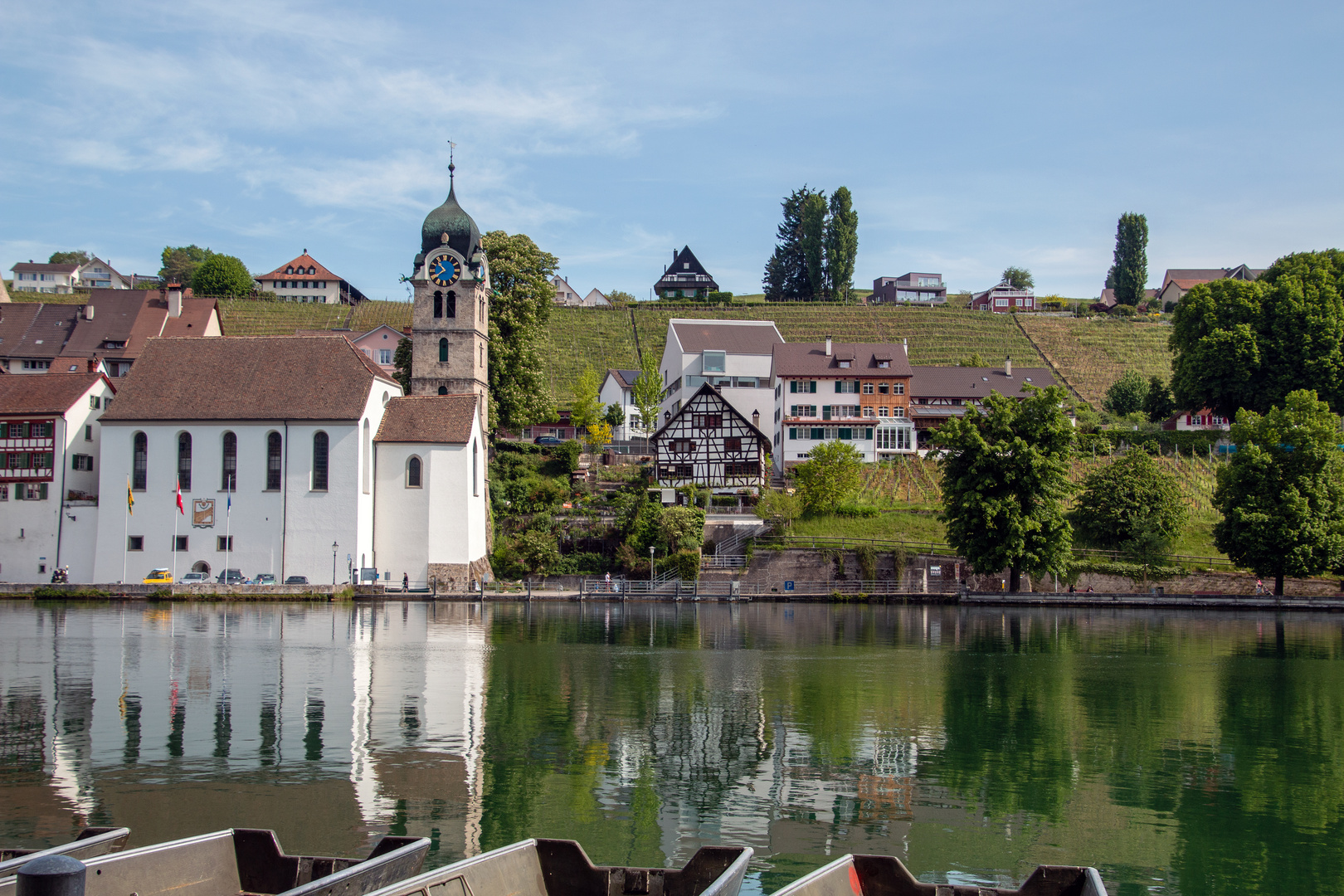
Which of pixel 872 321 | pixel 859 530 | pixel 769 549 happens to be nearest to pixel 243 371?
pixel 769 549

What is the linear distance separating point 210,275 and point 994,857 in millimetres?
130601

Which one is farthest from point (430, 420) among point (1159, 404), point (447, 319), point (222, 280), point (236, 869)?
point (222, 280)

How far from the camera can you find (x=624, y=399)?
9356 centimetres

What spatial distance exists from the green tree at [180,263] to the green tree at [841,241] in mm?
78277

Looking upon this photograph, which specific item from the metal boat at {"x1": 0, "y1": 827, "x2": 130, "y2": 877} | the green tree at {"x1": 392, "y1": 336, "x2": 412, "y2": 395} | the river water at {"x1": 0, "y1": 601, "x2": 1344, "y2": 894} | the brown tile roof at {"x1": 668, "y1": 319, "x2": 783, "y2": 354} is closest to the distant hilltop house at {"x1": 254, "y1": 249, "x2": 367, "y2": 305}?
the brown tile roof at {"x1": 668, "y1": 319, "x2": 783, "y2": 354}

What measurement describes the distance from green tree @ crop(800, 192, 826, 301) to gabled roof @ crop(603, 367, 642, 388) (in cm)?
4334

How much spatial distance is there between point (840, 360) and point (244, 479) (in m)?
40.1

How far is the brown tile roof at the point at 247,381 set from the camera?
56594 millimetres

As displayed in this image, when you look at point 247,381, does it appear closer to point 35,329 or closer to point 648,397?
point 648,397

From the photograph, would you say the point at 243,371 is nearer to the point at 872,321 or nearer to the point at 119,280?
the point at 872,321

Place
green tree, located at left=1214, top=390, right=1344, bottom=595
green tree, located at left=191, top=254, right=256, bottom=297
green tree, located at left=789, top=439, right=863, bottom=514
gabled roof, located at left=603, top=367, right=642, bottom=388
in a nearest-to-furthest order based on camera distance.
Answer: green tree, located at left=1214, top=390, right=1344, bottom=595, green tree, located at left=789, top=439, right=863, bottom=514, gabled roof, located at left=603, top=367, right=642, bottom=388, green tree, located at left=191, top=254, right=256, bottom=297

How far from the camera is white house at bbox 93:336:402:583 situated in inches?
2190

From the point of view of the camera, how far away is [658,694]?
84.9ft

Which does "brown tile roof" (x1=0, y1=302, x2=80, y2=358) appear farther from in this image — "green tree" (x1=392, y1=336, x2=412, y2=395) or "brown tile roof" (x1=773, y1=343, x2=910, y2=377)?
"brown tile roof" (x1=773, y1=343, x2=910, y2=377)
